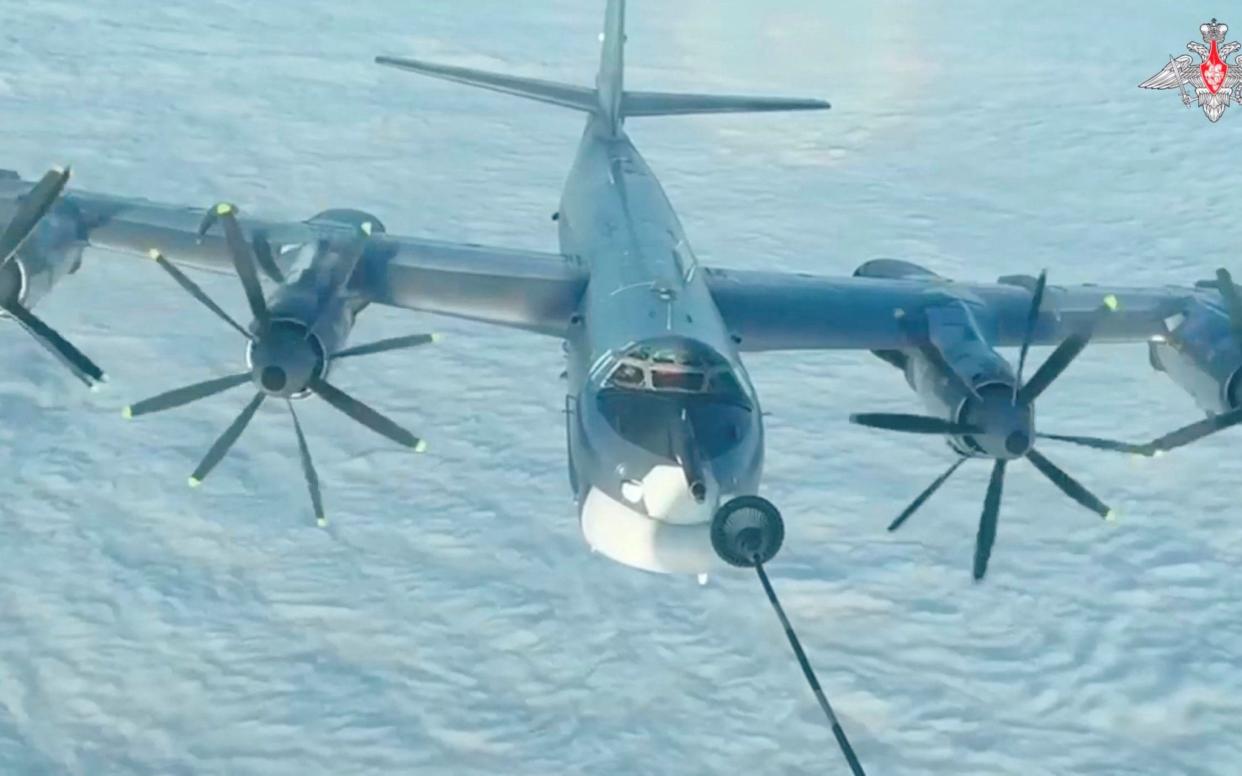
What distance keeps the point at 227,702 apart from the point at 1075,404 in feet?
72.4

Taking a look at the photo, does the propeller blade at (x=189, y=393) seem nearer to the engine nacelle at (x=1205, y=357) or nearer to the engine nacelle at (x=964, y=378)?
the engine nacelle at (x=964, y=378)

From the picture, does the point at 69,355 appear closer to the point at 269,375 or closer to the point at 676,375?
the point at 269,375

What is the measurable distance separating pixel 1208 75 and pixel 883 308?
46936mm

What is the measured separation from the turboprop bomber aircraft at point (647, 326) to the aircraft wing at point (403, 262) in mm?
44

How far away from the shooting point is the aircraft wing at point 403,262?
2362 centimetres

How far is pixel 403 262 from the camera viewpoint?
2411 centimetres

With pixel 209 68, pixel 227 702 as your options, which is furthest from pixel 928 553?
pixel 209 68

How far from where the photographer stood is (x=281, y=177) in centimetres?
4444

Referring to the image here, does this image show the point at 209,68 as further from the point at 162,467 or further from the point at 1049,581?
the point at 1049,581

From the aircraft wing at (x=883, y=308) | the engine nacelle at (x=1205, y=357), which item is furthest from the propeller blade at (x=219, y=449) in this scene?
the engine nacelle at (x=1205, y=357)

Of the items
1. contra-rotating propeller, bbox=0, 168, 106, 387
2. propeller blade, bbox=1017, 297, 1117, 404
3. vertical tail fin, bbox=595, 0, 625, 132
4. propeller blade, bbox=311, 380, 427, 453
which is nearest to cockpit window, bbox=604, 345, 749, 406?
propeller blade, bbox=311, 380, 427, 453

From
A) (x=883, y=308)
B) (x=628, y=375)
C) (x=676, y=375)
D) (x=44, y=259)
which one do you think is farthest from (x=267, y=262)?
(x=883, y=308)

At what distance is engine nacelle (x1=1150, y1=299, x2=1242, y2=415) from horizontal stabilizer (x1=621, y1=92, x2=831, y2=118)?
965 cm

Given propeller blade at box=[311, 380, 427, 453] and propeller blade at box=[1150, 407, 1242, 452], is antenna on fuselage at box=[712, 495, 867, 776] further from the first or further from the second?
propeller blade at box=[1150, 407, 1242, 452]
